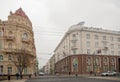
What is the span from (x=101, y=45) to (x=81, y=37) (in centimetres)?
944

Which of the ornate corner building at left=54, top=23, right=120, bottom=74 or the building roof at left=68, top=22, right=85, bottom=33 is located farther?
the building roof at left=68, top=22, right=85, bottom=33

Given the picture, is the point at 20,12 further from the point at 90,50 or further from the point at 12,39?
the point at 90,50

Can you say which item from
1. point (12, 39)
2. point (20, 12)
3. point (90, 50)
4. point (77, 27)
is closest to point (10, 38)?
point (12, 39)

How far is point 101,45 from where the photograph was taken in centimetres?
9006

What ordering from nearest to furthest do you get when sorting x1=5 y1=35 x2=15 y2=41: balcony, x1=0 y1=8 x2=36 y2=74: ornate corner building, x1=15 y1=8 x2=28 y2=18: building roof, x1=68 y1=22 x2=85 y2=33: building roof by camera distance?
x1=0 y1=8 x2=36 y2=74: ornate corner building, x1=5 y1=35 x2=15 y2=41: balcony, x1=15 y1=8 x2=28 y2=18: building roof, x1=68 y1=22 x2=85 y2=33: building roof

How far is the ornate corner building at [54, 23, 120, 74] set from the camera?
277ft

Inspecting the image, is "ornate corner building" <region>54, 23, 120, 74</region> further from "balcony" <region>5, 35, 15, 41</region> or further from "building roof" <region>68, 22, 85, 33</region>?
"balcony" <region>5, 35, 15, 41</region>

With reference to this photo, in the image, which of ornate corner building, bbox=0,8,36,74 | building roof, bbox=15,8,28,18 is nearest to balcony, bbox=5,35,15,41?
ornate corner building, bbox=0,8,36,74

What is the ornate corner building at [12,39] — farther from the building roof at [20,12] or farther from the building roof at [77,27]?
the building roof at [77,27]

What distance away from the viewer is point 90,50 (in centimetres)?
8731

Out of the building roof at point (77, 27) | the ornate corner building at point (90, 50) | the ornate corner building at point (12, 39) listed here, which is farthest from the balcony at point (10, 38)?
the building roof at point (77, 27)

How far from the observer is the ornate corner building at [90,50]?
277ft

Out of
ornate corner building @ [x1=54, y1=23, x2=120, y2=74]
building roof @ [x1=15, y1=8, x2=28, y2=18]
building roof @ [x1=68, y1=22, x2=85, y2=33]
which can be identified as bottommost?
ornate corner building @ [x1=54, y1=23, x2=120, y2=74]

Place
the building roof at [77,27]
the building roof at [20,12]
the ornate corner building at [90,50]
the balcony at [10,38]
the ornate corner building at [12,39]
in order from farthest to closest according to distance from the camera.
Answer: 1. the building roof at [77,27]
2. the ornate corner building at [90,50]
3. the building roof at [20,12]
4. the balcony at [10,38]
5. the ornate corner building at [12,39]
